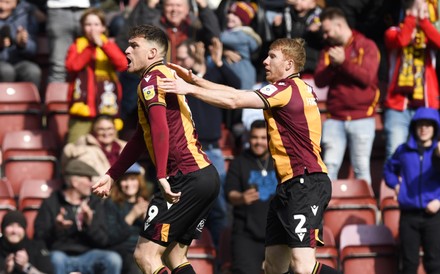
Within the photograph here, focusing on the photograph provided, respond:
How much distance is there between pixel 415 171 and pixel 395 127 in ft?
3.77

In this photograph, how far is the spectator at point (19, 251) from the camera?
10789 millimetres

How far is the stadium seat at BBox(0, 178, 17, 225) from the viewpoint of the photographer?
11797 mm

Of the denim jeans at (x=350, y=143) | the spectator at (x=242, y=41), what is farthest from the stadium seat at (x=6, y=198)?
the denim jeans at (x=350, y=143)

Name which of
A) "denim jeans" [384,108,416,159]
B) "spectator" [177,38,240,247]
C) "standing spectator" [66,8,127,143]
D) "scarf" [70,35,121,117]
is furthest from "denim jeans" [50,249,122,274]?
"denim jeans" [384,108,416,159]

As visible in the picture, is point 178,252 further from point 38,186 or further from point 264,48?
point 264,48

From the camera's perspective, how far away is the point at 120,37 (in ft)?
42.6

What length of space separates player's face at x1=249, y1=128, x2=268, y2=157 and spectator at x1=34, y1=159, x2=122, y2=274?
1492 mm

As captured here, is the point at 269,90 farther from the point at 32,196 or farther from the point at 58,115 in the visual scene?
the point at 58,115

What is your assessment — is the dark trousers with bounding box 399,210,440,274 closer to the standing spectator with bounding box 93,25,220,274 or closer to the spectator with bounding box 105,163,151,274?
the spectator with bounding box 105,163,151,274

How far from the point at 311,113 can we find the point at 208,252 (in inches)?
108

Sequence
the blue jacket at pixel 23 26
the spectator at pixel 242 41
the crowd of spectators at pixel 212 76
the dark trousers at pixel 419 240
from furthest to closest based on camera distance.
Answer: the blue jacket at pixel 23 26, the spectator at pixel 242 41, the crowd of spectators at pixel 212 76, the dark trousers at pixel 419 240

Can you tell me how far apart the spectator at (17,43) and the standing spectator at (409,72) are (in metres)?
→ 3.75

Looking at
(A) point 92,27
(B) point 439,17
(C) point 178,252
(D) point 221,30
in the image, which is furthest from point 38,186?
(B) point 439,17

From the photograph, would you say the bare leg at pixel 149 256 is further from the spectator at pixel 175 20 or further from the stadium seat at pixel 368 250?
the spectator at pixel 175 20
